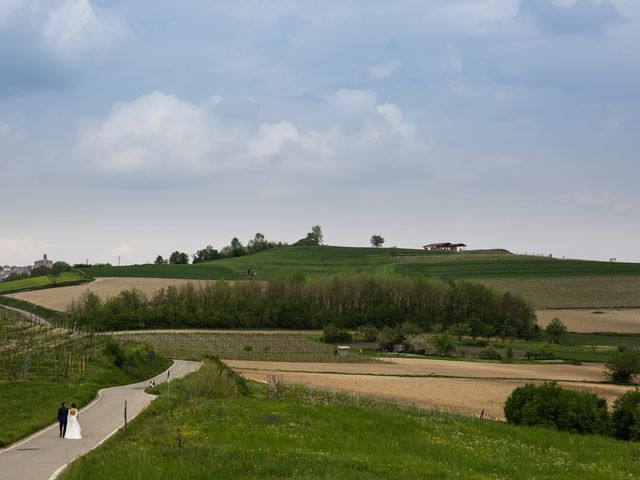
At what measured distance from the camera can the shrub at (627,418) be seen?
106ft

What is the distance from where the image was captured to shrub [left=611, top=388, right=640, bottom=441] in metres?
32.3

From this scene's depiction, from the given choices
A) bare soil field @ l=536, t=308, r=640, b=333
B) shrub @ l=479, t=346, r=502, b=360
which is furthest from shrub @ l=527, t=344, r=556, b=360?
bare soil field @ l=536, t=308, r=640, b=333

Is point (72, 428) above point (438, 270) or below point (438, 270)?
below

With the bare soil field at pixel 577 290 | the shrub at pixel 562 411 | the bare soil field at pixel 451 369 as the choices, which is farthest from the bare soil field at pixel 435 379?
the bare soil field at pixel 577 290

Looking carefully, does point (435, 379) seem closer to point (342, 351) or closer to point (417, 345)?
point (342, 351)

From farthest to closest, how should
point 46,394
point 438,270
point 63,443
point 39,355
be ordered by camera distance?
point 438,270 → point 39,355 → point 46,394 → point 63,443

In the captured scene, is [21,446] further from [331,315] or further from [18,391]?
[331,315]

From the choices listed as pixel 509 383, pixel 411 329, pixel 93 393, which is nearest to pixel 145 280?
pixel 411 329

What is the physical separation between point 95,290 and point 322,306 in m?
48.6

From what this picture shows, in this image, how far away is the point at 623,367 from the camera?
74562mm

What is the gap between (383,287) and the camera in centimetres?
13875

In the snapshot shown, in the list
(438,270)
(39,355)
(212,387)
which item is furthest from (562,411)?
(438,270)

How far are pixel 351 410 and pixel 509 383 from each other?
42922 millimetres

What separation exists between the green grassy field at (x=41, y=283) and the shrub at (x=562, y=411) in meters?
144
